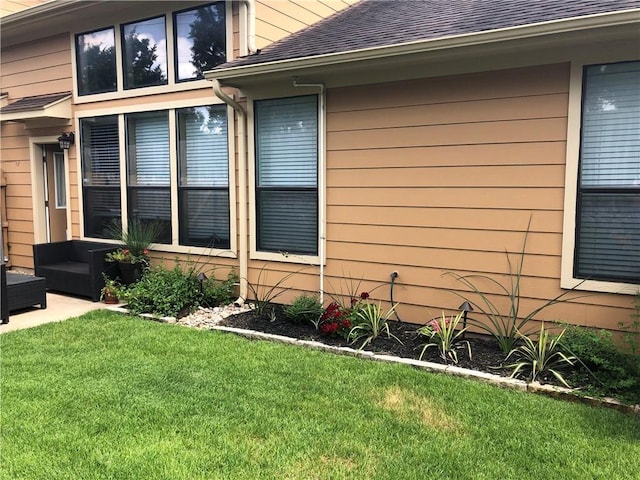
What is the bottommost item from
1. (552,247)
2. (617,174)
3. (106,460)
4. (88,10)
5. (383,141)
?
(106,460)

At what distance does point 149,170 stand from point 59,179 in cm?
238

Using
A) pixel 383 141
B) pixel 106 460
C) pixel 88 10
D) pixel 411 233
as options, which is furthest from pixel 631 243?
pixel 88 10

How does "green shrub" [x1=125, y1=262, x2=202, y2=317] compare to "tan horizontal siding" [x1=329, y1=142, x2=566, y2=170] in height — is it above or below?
below

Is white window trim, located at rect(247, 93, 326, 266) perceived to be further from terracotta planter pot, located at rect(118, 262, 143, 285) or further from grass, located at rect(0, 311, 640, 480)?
terracotta planter pot, located at rect(118, 262, 143, 285)

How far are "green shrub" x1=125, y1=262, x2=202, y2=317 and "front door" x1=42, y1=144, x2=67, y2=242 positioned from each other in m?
2.80

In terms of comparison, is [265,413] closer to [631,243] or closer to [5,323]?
[631,243]

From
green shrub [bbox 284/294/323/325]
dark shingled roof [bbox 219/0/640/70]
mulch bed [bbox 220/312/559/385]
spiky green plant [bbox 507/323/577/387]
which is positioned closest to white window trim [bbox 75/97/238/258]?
dark shingled roof [bbox 219/0/640/70]

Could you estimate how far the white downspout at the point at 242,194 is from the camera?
18.6 feet

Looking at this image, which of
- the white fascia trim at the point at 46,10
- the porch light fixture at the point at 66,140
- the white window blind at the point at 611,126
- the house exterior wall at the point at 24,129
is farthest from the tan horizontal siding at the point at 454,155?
the house exterior wall at the point at 24,129

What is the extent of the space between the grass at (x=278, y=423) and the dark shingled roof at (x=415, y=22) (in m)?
2.90

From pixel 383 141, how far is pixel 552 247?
72.3 inches

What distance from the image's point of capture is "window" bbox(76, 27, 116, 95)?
6820 millimetres

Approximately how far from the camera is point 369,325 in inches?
179

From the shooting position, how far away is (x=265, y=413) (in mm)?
3150
